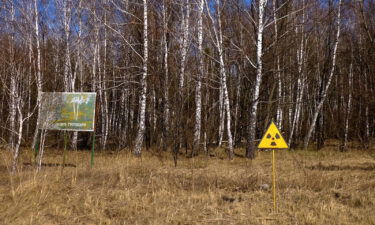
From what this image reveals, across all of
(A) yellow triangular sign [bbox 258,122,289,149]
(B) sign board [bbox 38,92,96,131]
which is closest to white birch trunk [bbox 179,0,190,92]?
(B) sign board [bbox 38,92,96,131]

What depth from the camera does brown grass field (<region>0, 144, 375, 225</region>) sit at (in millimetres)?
6414

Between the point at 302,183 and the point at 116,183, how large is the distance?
4385mm

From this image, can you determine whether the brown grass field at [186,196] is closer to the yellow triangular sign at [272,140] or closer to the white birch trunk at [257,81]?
the yellow triangular sign at [272,140]

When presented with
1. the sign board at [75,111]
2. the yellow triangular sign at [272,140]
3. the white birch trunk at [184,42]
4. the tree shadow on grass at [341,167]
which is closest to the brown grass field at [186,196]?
the tree shadow on grass at [341,167]

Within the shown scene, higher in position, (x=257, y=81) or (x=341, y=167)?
(x=257, y=81)

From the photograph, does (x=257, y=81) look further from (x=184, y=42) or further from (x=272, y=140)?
(x=272, y=140)

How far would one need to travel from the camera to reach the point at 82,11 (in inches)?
772

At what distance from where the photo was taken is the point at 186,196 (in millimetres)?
7910

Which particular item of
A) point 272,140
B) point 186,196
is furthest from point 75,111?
point 272,140

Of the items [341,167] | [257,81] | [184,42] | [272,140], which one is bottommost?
[341,167]

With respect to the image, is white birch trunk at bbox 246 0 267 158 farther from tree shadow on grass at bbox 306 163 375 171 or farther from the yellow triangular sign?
the yellow triangular sign

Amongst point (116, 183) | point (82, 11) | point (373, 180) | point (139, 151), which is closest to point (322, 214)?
point (373, 180)

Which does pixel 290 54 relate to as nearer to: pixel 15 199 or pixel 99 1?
pixel 99 1

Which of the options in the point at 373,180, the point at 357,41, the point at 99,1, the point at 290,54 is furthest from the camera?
the point at 357,41
